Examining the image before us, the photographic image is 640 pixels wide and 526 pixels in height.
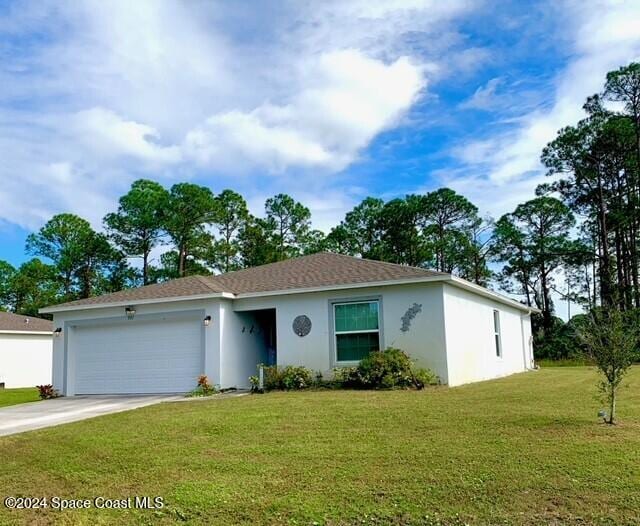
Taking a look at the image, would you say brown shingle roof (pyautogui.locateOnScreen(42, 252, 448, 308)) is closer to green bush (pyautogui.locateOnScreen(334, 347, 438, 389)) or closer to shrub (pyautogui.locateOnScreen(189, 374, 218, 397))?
green bush (pyautogui.locateOnScreen(334, 347, 438, 389))

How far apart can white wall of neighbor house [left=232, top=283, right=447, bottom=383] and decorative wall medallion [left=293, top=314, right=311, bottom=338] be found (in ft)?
0.33

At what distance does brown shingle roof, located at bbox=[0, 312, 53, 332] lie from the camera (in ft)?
89.4

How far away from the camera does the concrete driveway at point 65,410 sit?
1009 cm

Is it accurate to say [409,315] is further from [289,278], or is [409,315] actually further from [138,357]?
[138,357]

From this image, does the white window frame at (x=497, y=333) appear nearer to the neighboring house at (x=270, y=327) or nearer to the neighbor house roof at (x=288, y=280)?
the neighboring house at (x=270, y=327)

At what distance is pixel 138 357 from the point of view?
1599 centimetres

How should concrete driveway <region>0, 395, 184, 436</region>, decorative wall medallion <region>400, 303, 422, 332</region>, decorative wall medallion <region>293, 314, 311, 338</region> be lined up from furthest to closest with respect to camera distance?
decorative wall medallion <region>293, 314, 311, 338</region>, decorative wall medallion <region>400, 303, 422, 332</region>, concrete driveway <region>0, 395, 184, 436</region>

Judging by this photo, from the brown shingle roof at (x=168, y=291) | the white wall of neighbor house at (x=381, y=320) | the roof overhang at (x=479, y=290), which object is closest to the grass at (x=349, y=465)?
the white wall of neighbor house at (x=381, y=320)

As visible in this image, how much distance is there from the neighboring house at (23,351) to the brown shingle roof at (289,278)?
43.3 feet

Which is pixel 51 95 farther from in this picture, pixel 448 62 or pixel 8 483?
pixel 8 483

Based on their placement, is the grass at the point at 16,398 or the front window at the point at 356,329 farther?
the grass at the point at 16,398

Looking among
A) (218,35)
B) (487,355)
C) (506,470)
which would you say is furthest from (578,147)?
(506,470)

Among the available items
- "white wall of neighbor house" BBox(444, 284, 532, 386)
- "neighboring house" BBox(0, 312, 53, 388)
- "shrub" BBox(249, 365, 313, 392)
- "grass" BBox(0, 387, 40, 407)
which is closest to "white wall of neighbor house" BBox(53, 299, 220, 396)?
"grass" BBox(0, 387, 40, 407)

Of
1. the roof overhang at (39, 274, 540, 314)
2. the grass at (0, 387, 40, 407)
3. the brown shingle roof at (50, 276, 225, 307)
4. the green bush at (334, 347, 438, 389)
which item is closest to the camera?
the green bush at (334, 347, 438, 389)
